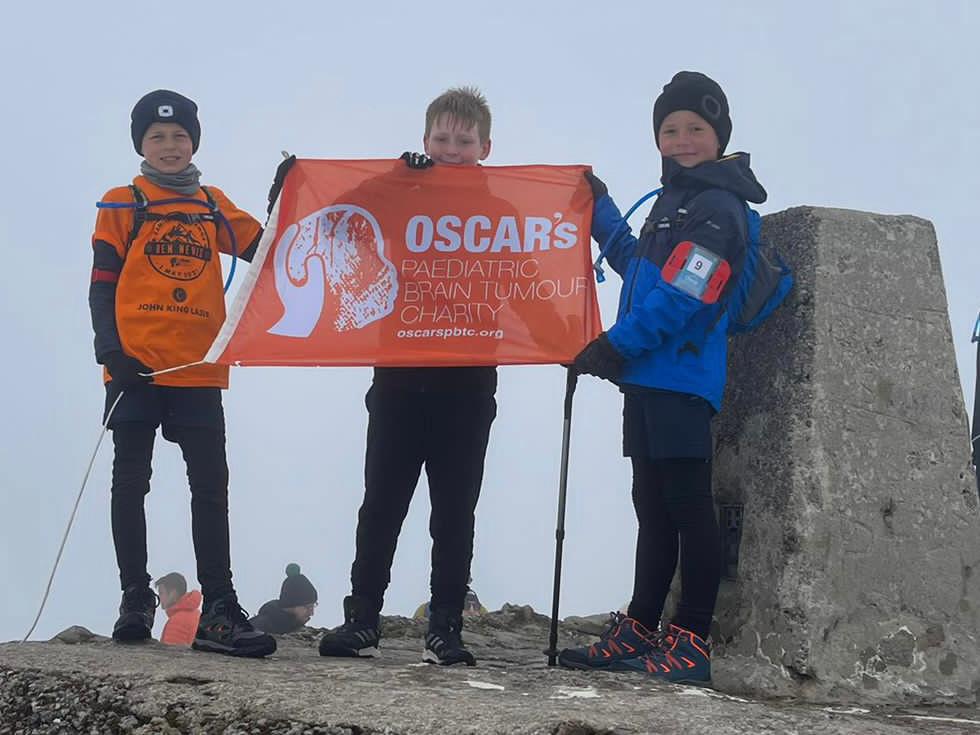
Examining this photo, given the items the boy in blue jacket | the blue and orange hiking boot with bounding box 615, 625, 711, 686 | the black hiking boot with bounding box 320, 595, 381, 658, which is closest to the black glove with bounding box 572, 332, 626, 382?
the boy in blue jacket

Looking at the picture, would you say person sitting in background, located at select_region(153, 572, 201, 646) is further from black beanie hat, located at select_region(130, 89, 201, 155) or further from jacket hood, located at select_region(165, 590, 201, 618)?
black beanie hat, located at select_region(130, 89, 201, 155)

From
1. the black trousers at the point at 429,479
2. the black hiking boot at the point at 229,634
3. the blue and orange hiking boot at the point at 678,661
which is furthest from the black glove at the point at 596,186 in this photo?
the black hiking boot at the point at 229,634

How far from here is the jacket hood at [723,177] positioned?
450cm

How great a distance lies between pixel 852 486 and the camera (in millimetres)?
4445

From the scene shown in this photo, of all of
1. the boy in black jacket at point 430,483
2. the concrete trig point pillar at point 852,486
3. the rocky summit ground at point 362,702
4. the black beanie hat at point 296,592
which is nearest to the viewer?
the rocky summit ground at point 362,702

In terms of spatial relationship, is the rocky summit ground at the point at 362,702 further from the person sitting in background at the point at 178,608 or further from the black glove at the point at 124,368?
the person sitting in background at the point at 178,608

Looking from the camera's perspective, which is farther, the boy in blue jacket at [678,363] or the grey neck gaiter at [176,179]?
the grey neck gaiter at [176,179]

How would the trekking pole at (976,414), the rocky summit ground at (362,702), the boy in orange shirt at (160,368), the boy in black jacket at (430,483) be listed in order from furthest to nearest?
the trekking pole at (976,414)
the boy in orange shirt at (160,368)
the boy in black jacket at (430,483)
the rocky summit ground at (362,702)

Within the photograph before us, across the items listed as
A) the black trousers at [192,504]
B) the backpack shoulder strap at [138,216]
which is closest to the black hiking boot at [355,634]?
the black trousers at [192,504]

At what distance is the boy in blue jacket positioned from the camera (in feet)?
14.3

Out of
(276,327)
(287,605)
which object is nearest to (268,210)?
(276,327)

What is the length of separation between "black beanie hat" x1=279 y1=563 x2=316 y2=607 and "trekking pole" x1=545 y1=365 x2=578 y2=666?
4.04 metres

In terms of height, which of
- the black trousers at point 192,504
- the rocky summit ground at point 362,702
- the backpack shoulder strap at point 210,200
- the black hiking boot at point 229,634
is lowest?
the rocky summit ground at point 362,702

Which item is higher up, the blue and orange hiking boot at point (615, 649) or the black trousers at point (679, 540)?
the black trousers at point (679, 540)
